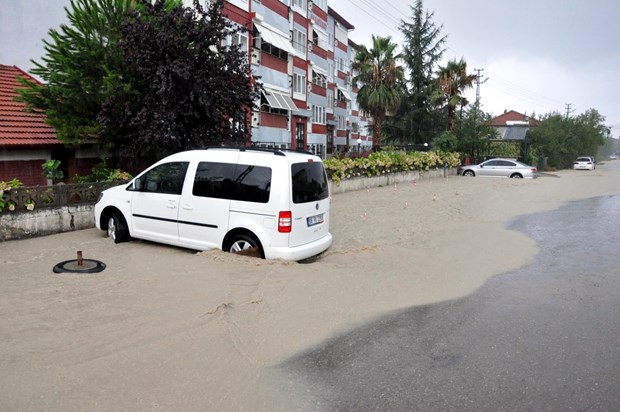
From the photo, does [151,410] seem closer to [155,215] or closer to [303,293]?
[303,293]

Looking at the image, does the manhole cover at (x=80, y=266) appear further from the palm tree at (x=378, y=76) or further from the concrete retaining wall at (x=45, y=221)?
the palm tree at (x=378, y=76)

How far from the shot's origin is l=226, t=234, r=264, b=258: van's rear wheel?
7750mm

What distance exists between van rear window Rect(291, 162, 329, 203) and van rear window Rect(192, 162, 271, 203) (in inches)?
17.1

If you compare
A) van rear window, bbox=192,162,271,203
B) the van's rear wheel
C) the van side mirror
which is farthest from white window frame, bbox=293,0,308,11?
the van's rear wheel

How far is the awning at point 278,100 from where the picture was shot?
27.3m

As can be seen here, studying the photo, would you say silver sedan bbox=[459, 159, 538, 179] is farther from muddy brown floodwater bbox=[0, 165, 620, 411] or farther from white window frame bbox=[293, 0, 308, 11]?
muddy brown floodwater bbox=[0, 165, 620, 411]

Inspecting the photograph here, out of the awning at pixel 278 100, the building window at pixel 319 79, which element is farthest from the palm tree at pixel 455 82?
the awning at pixel 278 100

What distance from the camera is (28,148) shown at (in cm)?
1376

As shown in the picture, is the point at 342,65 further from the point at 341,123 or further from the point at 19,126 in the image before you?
the point at 19,126

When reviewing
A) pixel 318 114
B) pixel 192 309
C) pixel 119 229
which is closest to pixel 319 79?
pixel 318 114

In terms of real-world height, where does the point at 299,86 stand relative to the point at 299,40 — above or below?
below

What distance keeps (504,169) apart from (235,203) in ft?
92.4

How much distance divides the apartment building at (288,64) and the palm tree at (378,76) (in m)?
3.50

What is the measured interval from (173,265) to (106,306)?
1944mm
